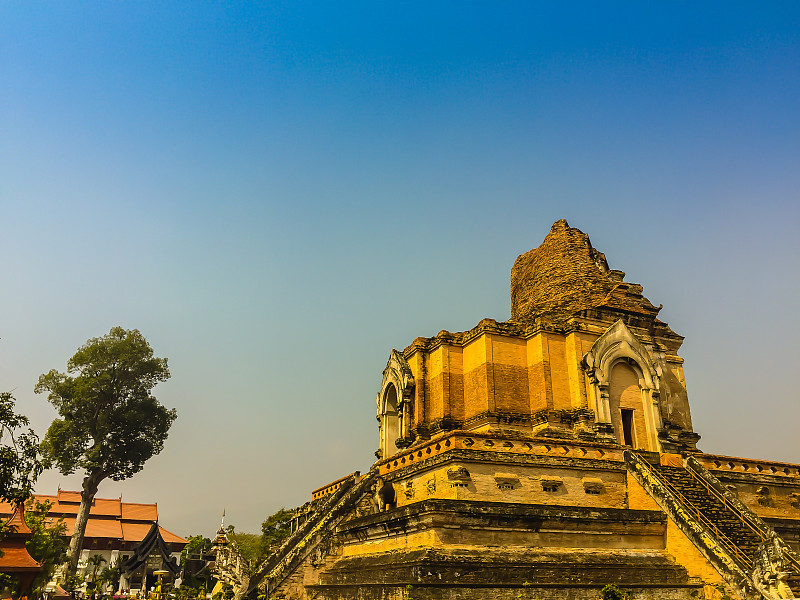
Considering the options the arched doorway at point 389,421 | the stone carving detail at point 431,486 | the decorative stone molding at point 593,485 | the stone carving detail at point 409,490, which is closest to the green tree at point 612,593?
the decorative stone molding at point 593,485

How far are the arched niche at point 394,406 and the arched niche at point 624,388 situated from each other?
6.64m

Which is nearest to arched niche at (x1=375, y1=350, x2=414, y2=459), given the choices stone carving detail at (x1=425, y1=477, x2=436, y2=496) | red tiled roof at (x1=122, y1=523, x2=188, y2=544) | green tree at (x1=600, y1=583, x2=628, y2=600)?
stone carving detail at (x1=425, y1=477, x2=436, y2=496)

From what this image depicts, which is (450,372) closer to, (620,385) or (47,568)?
(620,385)

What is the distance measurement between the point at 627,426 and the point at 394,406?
29.7ft

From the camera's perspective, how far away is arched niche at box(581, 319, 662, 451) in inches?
814

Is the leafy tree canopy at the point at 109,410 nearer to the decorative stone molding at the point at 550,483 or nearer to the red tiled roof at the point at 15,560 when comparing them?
the red tiled roof at the point at 15,560

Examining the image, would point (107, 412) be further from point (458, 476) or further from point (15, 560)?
point (458, 476)

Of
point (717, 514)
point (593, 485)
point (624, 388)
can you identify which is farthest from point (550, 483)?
point (624, 388)

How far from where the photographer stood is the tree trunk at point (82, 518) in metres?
30.3

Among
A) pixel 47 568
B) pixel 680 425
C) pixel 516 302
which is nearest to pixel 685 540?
pixel 680 425

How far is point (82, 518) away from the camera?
3098cm

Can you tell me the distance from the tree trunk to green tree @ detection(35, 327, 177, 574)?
0.05 meters

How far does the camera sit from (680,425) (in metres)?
22.2

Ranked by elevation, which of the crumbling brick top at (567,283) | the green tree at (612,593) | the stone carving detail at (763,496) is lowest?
the green tree at (612,593)
